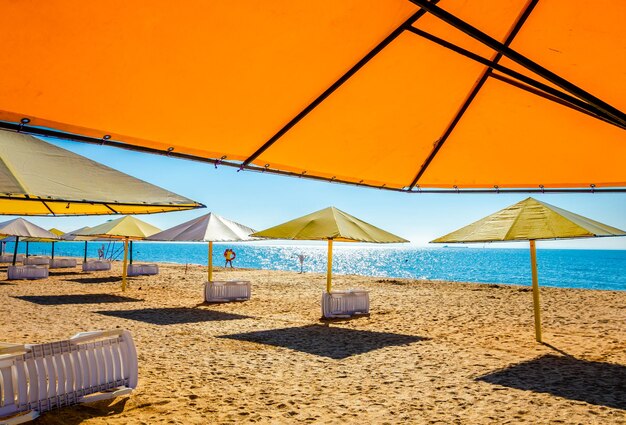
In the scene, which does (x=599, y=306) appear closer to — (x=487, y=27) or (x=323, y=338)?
(x=323, y=338)

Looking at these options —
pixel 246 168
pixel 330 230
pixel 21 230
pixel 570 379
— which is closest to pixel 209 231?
pixel 330 230

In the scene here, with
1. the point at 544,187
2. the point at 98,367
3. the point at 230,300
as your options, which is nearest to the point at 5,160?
the point at 98,367

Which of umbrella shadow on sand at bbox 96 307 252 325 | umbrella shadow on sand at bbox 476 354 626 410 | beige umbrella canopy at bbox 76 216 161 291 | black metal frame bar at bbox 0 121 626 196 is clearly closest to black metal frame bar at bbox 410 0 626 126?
black metal frame bar at bbox 0 121 626 196

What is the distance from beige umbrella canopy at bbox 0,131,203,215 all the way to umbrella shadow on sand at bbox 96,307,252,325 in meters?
6.40

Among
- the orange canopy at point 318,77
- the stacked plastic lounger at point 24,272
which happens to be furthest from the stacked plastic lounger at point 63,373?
the stacked plastic lounger at point 24,272

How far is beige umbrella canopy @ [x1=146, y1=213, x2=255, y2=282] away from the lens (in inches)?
578

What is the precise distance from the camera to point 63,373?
458 centimetres

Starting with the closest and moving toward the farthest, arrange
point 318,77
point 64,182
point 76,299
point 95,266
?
point 318,77, point 64,182, point 76,299, point 95,266

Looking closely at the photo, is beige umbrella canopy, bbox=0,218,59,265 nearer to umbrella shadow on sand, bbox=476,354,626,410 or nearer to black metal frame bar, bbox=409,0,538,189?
umbrella shadow on sand, bbox=476,354,626,410

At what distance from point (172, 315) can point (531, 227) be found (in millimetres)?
8533

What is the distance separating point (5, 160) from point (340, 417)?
376 centimetres

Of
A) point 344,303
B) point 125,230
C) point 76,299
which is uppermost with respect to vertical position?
point 125,230

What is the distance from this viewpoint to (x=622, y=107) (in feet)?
10.2

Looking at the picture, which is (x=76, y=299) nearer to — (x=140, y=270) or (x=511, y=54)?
(x=140, y=270)
